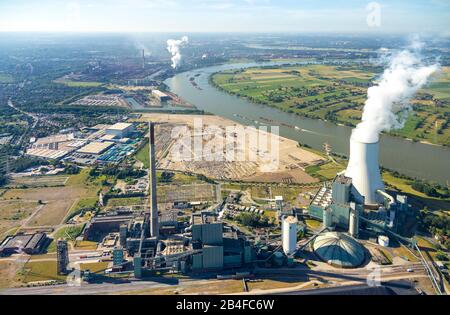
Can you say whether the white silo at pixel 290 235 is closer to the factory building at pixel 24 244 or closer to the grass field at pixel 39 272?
the grass field at pixel 39 272

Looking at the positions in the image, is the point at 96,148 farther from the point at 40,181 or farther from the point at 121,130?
the point at 40,181

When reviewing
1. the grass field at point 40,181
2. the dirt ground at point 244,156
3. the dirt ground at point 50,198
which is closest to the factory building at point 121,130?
the dirt ground at point 244,156

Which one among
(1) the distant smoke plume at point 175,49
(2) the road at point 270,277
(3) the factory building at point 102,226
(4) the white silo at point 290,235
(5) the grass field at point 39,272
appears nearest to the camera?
(2) the road at point 270,277

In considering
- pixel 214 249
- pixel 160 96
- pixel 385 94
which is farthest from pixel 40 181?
pixel 160 96

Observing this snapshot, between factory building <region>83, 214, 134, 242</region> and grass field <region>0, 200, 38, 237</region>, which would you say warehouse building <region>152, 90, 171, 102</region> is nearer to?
grass field <region>0, 200, 38, 237</region>
